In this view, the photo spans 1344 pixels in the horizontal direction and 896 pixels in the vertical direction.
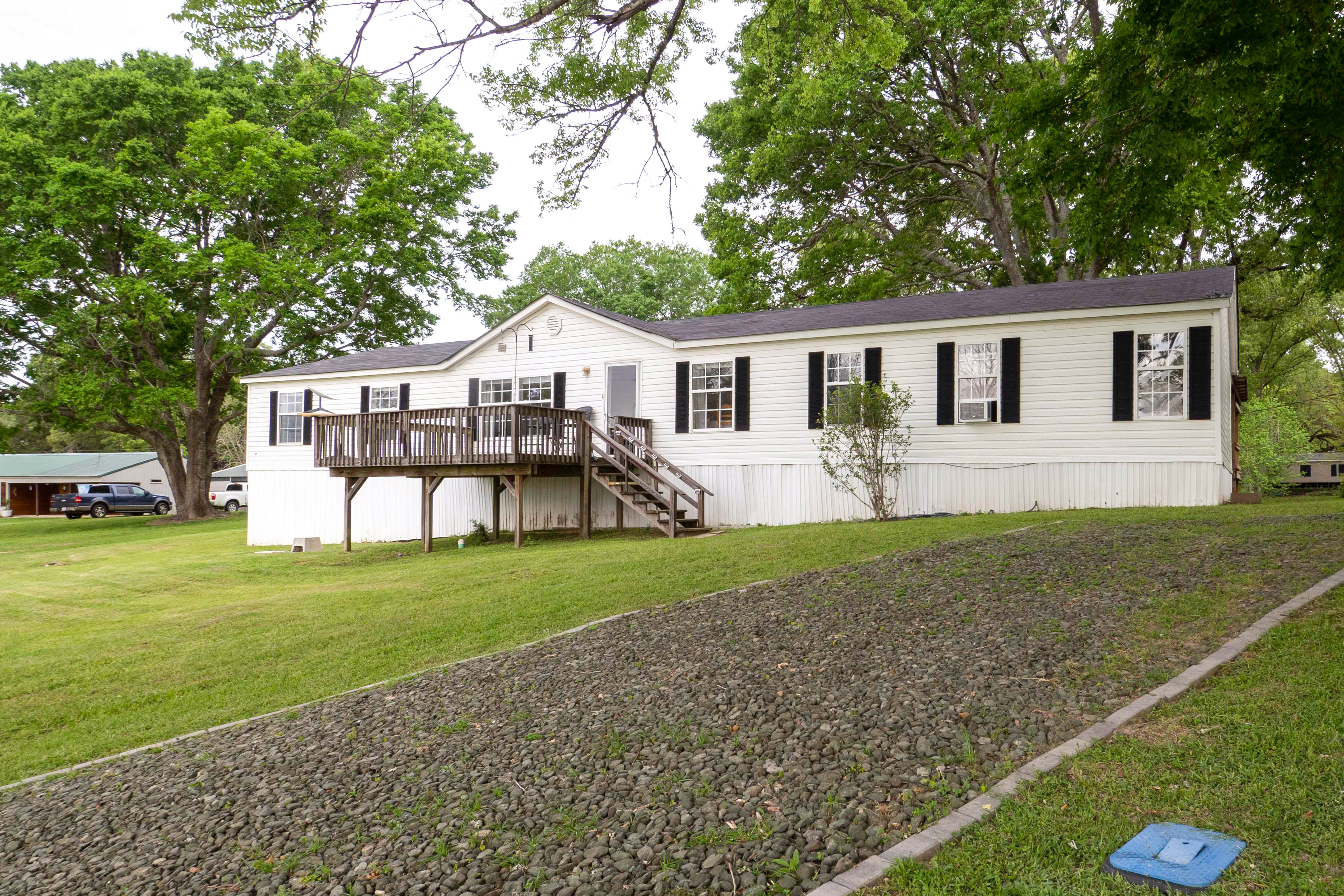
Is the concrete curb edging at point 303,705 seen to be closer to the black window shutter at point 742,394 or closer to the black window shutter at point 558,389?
the black window shutter at point 742,394

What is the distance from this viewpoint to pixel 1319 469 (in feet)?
136

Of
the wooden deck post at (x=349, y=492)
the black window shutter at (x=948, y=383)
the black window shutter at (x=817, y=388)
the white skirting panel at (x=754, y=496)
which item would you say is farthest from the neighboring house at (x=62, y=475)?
the black window shutter at (x=948, y=383)

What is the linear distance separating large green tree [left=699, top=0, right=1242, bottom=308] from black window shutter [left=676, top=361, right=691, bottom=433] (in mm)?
5549

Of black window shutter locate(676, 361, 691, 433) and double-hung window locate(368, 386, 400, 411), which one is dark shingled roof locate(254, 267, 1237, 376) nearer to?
double-hung window locate(368, 386, 400, 411)

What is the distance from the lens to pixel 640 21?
9641 mm

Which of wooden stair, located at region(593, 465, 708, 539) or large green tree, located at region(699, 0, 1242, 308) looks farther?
large green tree, located at region(699, 0, 1242, 308)

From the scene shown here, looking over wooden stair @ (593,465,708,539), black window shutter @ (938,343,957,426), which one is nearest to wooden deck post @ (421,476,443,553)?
wooden stair @ (593,465,708,539)

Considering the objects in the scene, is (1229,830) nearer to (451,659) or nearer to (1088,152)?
(451,659)

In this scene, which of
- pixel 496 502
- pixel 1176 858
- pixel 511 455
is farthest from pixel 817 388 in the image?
pixel 1176 858

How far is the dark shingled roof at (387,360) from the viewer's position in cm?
2103

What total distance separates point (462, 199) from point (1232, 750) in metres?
32.8

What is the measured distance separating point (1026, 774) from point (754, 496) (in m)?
13.8

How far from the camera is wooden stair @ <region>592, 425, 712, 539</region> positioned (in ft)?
52.7

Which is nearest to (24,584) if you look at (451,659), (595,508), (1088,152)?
(595,508)
